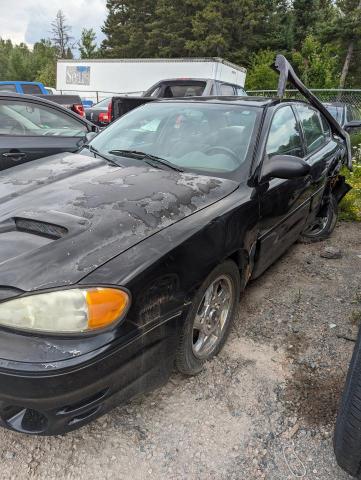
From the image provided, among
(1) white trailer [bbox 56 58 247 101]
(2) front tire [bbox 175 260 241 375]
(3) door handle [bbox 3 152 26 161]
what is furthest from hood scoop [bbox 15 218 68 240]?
(1) white trailer [bbox 56 58 247 101]

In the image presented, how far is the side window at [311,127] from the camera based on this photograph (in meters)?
3.85

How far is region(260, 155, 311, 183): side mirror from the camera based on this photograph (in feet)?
8.72

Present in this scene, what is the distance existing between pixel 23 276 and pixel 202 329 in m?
1.09

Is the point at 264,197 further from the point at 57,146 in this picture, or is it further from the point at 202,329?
the point at 57,146

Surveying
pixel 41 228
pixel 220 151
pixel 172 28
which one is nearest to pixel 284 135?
pixel 220 151

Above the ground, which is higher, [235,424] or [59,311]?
[59,311]

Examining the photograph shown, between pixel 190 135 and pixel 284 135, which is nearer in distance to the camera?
pixel 190 135

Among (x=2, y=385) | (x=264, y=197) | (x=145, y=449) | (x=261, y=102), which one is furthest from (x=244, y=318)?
(x=2, y=385)

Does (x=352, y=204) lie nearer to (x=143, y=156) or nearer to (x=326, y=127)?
(x=326, y=127)

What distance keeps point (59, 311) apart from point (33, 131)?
343 centimetres

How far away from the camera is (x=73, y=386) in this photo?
5.24ft

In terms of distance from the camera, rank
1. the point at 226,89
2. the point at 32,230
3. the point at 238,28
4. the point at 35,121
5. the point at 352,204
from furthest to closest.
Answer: the point at 238,28, the point at 226,89, the point at 352,204, the point at 35,121, the point at 32,230

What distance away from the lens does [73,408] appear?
1.66 metres

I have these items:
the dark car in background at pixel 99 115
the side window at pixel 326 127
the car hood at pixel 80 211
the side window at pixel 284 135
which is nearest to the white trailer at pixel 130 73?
the dark car in background at pixel 99 115
